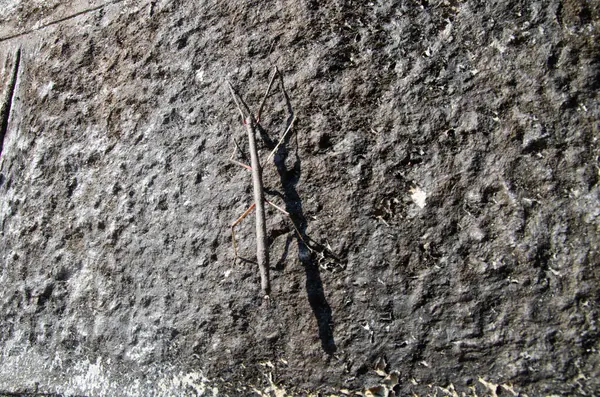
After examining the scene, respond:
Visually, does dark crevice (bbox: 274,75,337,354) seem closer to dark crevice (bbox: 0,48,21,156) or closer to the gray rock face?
the gray rock face

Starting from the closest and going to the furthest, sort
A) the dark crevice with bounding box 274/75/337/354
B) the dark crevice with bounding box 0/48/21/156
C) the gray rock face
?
the gray rock face
the dark crevice with bounding box 274/75/337/354
the dark crevice with bounding box 0/48/21/156

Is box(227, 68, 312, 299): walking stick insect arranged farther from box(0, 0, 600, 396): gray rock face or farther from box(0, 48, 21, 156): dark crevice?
box(0, 48, 21, 156): dark crevice

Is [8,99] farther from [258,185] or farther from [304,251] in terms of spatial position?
[304,251]

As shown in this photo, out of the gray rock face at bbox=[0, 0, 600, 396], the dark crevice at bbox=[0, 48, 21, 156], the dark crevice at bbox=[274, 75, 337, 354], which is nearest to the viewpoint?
the gray rock face at bbox=[0, 0, 600, 396]

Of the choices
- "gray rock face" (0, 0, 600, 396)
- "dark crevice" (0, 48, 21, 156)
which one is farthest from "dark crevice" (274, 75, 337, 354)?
"dark crevice" (0, 48, 21, 156)

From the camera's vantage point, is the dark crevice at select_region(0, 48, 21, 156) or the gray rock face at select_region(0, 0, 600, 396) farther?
the dark crevice at select_region(0, 48, 21, 156)

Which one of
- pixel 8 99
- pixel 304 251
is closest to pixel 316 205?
pixel 304 251

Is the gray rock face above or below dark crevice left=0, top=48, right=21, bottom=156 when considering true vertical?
below
